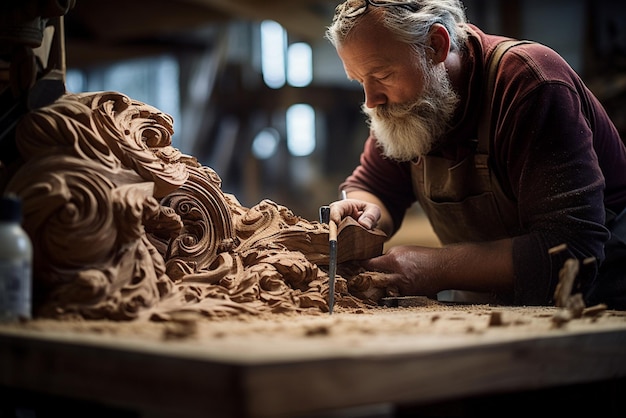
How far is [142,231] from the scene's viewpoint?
2381 mm

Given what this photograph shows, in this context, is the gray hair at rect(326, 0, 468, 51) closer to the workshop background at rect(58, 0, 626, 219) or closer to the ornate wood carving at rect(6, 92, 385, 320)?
the ornate wood carving at rect(6, 92, 385, 320)

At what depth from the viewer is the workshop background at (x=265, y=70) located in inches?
303

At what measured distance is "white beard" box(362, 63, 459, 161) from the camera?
323cm

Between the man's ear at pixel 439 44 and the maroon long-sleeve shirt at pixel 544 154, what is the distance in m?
0.13

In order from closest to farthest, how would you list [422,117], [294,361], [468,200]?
[294,361] → [422,117] → [468,200]

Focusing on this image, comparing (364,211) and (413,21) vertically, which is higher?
(413,21)

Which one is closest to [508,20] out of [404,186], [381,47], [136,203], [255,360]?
[404,186]

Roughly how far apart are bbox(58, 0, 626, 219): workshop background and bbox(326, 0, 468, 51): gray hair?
3471 millimetres

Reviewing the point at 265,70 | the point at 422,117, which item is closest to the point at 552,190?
the point at 422,117

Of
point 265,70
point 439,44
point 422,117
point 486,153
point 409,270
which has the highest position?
point 265,70

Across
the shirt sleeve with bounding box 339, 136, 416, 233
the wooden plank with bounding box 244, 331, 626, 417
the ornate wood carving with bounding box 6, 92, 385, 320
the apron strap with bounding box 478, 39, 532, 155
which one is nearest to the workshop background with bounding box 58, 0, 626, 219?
the shirt sleeve with bounding box 339, 136, 416, 233

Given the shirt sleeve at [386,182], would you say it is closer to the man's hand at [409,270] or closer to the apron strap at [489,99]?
the apron strap at [489,99]

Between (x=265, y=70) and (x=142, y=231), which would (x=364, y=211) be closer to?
(x=142, y=231)

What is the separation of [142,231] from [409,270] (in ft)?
3.31
